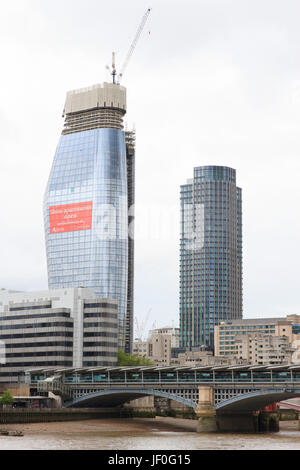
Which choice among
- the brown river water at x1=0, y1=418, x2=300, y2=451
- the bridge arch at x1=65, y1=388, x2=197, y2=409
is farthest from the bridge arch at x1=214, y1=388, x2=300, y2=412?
the bridge arch at x1=65, y1=388, x2=197, y2=409

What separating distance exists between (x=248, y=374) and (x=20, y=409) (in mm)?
44551

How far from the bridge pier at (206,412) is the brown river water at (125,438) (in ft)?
9.27

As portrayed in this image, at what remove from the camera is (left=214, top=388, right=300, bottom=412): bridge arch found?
520 ft

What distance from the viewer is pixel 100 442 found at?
131m

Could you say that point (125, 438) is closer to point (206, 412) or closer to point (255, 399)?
point (206, 412)

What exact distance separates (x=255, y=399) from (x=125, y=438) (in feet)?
110

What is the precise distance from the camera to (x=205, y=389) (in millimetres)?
164375

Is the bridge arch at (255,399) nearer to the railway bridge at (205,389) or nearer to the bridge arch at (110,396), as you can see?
the railway bridge at (205,389)

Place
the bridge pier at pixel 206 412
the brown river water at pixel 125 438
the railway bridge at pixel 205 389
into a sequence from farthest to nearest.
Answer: the bridge pier at pixel 206 412, the railway bridge at pixel 205 389, the brown river water at pixel 125 438

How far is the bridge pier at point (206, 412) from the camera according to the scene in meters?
161

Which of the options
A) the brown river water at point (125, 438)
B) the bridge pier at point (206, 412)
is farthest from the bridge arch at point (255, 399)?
Result: the brown river water at point (125, 438)

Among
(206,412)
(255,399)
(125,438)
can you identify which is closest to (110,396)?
(206,412)
